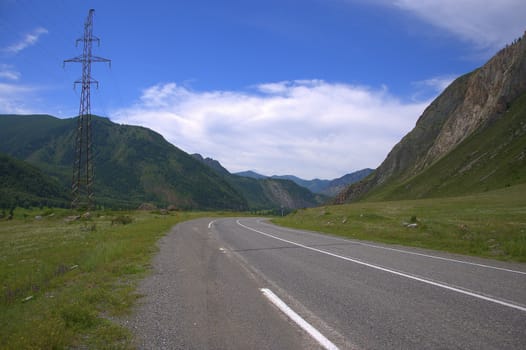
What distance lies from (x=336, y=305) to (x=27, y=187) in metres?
199

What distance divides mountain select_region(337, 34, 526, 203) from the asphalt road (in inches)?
2371

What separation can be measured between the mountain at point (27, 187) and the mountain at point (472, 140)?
13165 cm

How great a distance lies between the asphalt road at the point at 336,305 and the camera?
5277 mm

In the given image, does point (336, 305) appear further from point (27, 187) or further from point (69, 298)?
point (27, 187)

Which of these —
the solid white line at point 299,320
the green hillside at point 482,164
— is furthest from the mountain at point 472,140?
the solid white line at point 299,320

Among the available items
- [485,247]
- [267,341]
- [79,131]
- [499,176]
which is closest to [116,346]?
[267,341]

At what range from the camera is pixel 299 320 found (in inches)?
241

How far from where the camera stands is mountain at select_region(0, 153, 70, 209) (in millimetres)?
150250

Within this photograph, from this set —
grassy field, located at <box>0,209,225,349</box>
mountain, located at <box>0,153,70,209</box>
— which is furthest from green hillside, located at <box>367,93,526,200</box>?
mountain, located at <box>0,153,70,209</box>

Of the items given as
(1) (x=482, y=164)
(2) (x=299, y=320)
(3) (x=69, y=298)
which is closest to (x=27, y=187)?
(1) (x=482, y=164)

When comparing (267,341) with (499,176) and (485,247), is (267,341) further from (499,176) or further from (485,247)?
(499,176)

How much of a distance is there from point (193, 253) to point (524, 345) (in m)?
11.9

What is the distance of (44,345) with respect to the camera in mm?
4918

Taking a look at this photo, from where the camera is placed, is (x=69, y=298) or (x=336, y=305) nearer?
(x=336, y=305)
